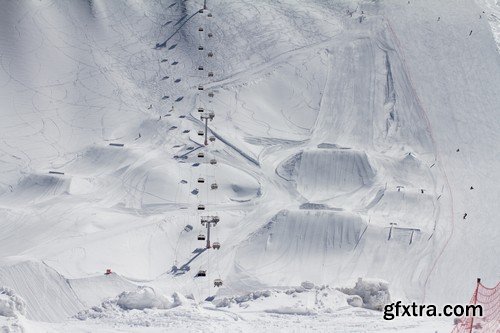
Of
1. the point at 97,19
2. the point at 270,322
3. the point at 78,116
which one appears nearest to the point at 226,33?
the point at 97,19

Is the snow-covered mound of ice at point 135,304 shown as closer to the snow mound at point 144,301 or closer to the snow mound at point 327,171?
the snow mound at point 144,301

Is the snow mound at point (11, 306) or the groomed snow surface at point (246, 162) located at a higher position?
the groomed snow surface at point (246, 162)

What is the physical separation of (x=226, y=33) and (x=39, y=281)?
27.6 m

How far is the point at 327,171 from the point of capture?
166 ft

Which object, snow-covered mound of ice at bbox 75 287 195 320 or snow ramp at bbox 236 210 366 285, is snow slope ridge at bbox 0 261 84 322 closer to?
snow-covered mound of ice at bbox 75 287 195 320

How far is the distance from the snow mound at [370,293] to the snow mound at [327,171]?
11.6m

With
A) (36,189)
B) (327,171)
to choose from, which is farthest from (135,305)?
(327,171)

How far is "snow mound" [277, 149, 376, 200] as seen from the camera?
163 ft

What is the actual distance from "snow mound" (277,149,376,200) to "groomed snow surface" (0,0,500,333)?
0.12m

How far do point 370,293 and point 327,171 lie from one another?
14.1 metres

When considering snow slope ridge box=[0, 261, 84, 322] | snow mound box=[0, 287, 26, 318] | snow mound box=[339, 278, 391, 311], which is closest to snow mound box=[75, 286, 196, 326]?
snow mound box=[0, 287, 26, 318]

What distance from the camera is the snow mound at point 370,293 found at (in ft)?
120

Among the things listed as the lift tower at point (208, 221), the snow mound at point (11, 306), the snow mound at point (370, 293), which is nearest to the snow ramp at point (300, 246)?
the lift tower at point (208, 221)

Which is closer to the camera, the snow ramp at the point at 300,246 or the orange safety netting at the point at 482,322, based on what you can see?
the orange safety netting at the point at 482,322
